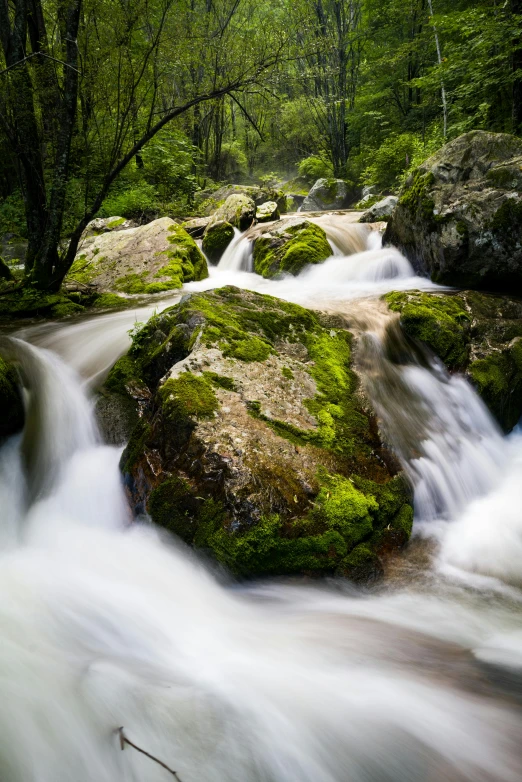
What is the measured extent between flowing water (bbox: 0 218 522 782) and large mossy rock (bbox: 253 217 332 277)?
5.20m

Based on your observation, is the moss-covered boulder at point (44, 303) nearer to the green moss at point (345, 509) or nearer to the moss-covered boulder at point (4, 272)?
the moss-covered boulder at point (4, 272)

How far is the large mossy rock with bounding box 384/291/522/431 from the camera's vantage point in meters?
4.95

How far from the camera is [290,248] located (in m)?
9.81

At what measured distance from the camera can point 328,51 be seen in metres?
6.56

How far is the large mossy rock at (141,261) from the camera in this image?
29.5 feet

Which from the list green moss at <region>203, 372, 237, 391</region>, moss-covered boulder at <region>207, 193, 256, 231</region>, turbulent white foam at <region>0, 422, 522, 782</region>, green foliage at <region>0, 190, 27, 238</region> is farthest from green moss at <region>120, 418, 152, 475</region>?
green foliage at <region>0, 190, 27, 238</region>

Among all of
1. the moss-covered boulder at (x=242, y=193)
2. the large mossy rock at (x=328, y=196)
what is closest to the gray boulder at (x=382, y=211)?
the moss-covered boulder at (x=242, y=193)

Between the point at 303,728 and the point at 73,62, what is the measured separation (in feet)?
26.3

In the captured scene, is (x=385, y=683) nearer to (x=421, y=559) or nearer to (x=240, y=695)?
(x=240, y=695)

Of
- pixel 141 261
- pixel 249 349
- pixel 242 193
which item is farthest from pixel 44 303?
pixel 242 193

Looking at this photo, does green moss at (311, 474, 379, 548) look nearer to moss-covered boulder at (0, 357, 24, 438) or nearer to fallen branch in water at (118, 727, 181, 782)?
fallen branch in water at (118, 727, 181, 782)

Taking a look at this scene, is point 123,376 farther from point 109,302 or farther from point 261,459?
point 109,302

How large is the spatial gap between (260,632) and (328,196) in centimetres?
2372

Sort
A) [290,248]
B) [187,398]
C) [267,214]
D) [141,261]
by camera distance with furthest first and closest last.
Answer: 1. [267,214]
2. [290,248]
3. [141,261]
4. [187,398]
